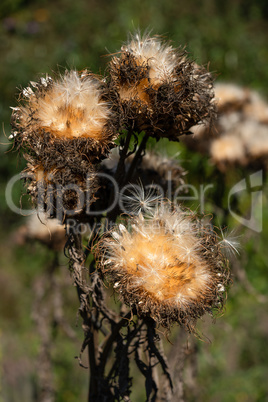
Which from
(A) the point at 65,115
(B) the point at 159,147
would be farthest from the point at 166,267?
(B) the point at 159,147

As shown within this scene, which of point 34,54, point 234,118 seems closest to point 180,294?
point 234,118

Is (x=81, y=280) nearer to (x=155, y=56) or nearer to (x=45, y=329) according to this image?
(x=155, y=56)

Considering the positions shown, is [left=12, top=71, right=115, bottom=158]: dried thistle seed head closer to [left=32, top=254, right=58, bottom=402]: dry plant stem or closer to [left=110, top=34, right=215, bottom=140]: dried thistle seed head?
[left=110, top=34, right=215, bottom=140]: dried thistle seed head

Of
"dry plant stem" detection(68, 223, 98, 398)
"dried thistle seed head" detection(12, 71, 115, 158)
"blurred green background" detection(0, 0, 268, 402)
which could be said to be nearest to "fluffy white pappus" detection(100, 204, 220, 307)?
"dry plant stem" detection(68, 223, 98, 398)

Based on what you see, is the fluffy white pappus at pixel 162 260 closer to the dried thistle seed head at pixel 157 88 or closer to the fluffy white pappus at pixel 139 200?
the fluffy white pappus at pixel 139 200

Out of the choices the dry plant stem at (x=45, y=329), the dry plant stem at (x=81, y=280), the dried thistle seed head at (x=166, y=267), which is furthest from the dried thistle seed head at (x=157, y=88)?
the dry plant stem at (x=45, y=329)

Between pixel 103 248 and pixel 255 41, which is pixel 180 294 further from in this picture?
pixel 255 41
